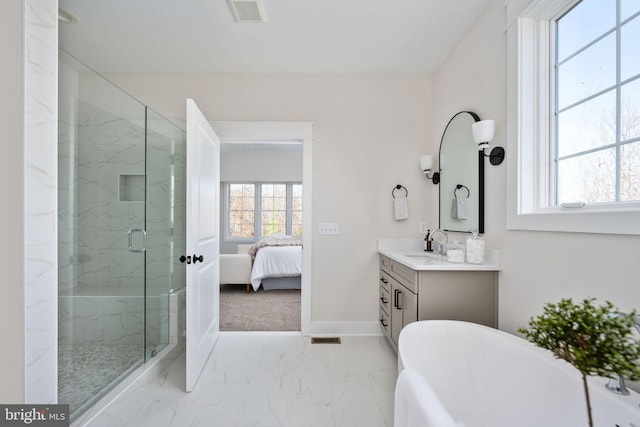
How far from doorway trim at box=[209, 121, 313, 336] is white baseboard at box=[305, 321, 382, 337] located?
0.07 m

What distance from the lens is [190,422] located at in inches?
65.9

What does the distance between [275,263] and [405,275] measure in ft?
9.17

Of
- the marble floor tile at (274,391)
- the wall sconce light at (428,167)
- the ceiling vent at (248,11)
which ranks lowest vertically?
the marble floor tile at (274,391)

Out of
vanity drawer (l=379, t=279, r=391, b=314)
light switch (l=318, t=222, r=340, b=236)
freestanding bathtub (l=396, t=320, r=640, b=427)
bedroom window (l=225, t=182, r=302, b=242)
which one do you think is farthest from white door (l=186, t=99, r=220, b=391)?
bedroom window (l=225, t=182, r=302, b=242)

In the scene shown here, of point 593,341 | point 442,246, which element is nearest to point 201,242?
point 442,246

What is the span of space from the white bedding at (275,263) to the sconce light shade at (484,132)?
10.6 feet

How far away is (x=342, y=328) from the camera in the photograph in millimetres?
2896

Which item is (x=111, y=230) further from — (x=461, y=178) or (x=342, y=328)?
(x=461, y=178)

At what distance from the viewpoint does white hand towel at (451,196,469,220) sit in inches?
88.1

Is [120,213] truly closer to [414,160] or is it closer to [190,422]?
[190,422]

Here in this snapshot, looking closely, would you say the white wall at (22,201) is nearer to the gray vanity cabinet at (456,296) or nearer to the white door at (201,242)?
the white door at (201,242)

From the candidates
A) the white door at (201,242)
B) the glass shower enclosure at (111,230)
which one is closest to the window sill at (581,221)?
the white door at (201,242)

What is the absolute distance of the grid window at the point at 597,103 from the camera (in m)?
1.19

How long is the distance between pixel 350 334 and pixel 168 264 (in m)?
1.80
